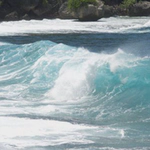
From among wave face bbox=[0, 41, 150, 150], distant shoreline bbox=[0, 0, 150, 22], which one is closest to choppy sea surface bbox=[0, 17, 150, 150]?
wave face bbox=[0, 41, 150, 150]

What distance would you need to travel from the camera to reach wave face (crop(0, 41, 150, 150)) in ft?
31.3

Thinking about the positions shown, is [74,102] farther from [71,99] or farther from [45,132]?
[45,132]

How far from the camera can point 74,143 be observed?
364 inches

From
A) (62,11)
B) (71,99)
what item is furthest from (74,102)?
(62,11)

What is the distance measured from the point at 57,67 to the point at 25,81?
3.92 feet

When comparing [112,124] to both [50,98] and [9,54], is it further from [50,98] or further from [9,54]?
[9,54]

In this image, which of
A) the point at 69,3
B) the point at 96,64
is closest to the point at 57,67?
the point at 96,64

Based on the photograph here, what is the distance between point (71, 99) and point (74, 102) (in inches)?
17.1

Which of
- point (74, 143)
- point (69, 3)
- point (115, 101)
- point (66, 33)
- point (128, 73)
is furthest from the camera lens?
point (69, 3)

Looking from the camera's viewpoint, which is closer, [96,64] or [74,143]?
[74,143]

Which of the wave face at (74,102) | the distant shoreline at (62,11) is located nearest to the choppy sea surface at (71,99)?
the wave face at (74,102)

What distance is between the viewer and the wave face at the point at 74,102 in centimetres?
955

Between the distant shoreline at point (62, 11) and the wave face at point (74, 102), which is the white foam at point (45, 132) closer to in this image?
the wave face at point (74, 102)

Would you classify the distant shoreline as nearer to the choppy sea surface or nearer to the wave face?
the choppy sea surface
